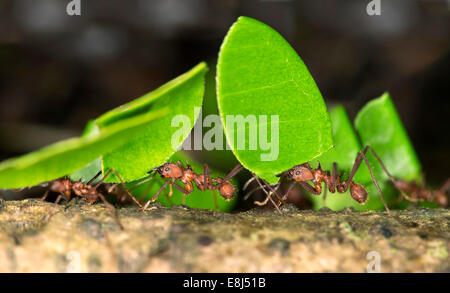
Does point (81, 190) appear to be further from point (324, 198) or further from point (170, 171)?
point (324, 198)

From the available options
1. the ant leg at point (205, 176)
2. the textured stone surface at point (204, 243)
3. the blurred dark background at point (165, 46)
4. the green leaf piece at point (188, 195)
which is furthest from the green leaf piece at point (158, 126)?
the blurred dark background at point (165, 46)

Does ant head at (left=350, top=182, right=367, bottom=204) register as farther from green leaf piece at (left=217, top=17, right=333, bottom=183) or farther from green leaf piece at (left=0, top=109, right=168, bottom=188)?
green leaf piece at (left=0, top=109, right=168, bottom=188)

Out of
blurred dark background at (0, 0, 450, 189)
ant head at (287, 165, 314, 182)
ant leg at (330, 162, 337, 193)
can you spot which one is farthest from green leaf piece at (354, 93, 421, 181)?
blurred dark background at (0, 0, 450, 189)

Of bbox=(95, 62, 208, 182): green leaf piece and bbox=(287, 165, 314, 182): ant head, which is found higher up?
bbox=(95, 62, 208, 182): green leaf piece

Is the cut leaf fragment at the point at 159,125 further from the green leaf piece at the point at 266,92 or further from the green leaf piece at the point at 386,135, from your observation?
the green leaf piece at the point at 386,135

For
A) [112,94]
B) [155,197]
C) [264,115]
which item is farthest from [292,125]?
[112,94]

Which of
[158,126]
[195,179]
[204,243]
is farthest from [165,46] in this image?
[204,243]
